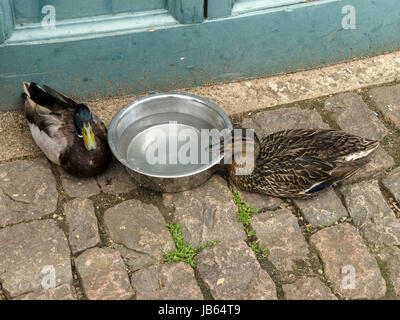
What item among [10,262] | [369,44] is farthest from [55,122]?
[369,44]

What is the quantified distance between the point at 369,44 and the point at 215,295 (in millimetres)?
2875

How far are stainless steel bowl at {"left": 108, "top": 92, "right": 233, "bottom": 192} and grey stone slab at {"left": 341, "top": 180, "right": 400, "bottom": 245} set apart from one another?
1.03 metres

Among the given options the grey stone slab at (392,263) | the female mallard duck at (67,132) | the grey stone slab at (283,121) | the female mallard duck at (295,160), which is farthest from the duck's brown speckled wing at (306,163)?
the female mallard duck at (67,132)

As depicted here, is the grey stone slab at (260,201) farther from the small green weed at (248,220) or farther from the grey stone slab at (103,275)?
the grey stone slab at (103,275)

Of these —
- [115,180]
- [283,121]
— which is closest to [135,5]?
[115,180]

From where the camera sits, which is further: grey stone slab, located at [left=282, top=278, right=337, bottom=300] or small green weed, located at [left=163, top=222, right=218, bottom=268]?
small green weed, located at [left=163, top=222, right=218, bottom=268]

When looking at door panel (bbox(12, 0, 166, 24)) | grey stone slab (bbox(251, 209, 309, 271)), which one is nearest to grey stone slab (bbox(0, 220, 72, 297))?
grey stone slab (bbox(251, 209, 309, 271))

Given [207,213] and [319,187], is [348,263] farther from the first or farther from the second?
[207,213]

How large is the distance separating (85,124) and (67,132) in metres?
0.24

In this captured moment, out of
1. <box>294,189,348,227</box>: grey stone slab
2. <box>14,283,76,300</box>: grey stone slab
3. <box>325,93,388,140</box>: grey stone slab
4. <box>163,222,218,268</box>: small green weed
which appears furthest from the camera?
<box>325,93,388,140</box>: grey stone slab

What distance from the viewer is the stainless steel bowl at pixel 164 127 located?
3.88 metres

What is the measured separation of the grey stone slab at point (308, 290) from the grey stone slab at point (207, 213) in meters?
0.48

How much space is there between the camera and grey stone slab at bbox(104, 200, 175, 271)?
3537mm

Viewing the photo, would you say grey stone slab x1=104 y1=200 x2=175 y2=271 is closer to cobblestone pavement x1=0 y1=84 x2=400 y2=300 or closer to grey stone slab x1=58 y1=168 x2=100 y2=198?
cobblestone pavement x1=0 y1=84 x2=400 y2=300
